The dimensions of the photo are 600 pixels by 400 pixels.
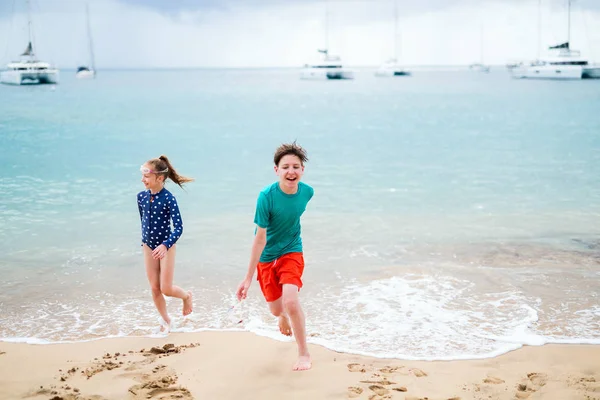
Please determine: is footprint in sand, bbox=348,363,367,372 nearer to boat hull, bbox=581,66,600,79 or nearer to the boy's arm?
the boy's arm

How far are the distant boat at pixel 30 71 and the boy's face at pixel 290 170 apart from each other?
93.7 metres

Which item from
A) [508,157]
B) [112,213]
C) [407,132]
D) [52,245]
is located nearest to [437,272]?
[52,245]

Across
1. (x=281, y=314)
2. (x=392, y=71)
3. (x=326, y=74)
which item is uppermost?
(x=392, y=71)

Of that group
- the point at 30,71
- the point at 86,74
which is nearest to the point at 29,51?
the point at 30,71

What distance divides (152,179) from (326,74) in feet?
404

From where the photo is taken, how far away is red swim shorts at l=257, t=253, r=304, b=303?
183 inches

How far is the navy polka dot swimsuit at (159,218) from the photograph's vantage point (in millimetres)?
5258

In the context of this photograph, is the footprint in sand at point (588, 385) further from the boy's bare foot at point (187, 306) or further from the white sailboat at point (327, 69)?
the white sailboat at point (327, 69)

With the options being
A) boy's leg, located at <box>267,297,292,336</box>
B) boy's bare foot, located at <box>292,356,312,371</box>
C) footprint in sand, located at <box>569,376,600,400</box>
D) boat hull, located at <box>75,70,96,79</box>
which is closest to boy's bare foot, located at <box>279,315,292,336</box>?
boy's leg, located at <box>267,297,292,336</box>

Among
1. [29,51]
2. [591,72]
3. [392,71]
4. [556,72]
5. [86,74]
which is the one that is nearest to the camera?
[29,51]

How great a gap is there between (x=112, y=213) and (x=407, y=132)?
22897 millimetres

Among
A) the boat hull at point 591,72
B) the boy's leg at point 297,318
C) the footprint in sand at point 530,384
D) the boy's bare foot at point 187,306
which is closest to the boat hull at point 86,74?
the boat hull at point 591,72

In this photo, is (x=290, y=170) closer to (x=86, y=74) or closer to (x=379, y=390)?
(x=379, y=390)

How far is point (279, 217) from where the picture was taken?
182 inches
